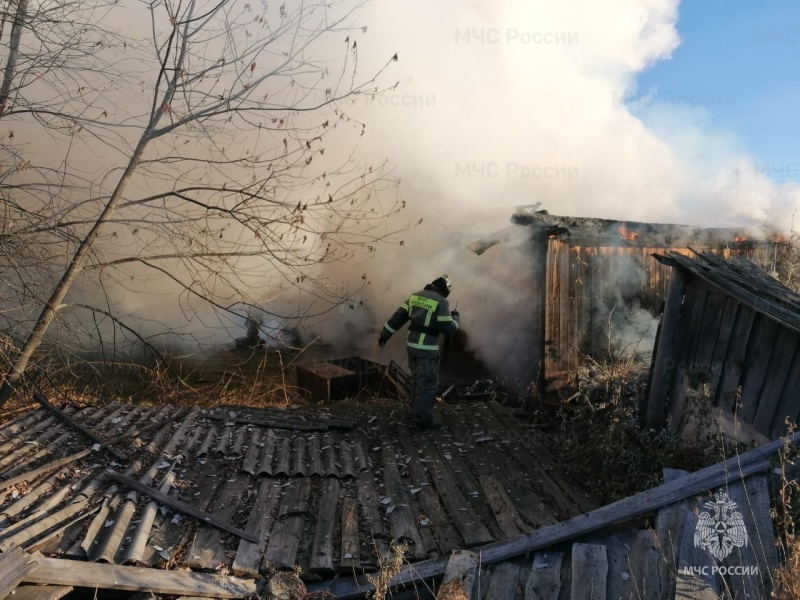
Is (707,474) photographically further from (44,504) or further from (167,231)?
(167,231)

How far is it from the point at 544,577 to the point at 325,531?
1.63 m

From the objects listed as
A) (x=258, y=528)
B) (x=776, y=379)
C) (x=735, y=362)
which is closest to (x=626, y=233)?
(x=735, y=362)

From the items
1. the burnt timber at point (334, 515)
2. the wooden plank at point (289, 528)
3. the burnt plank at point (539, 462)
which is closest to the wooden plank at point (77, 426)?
the burnt timber at point (334, 515)

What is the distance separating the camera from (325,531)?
407 cm

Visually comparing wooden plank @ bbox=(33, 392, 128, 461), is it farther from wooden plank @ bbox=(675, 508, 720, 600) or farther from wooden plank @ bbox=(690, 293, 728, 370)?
wooden plank @ bbox=(690, 293, 728, 370)

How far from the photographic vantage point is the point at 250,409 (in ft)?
22.3

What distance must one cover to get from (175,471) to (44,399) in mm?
2212

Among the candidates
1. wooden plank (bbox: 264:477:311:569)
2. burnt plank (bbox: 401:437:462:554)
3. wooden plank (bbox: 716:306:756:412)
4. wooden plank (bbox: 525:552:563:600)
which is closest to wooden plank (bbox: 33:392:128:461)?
wooden plank (bbox: 264:477:311:569)

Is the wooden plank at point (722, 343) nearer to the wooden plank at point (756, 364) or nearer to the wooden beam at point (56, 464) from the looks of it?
the wooden plank at point (756, 364)

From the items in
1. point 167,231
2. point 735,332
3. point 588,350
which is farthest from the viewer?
point 588,350

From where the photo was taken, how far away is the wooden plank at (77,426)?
4.80 m

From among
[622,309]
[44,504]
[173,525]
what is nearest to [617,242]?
[622,309]

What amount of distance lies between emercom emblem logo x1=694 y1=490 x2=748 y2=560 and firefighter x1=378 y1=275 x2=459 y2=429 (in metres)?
3.65

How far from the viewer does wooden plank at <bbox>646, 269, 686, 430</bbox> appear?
6.06 m
